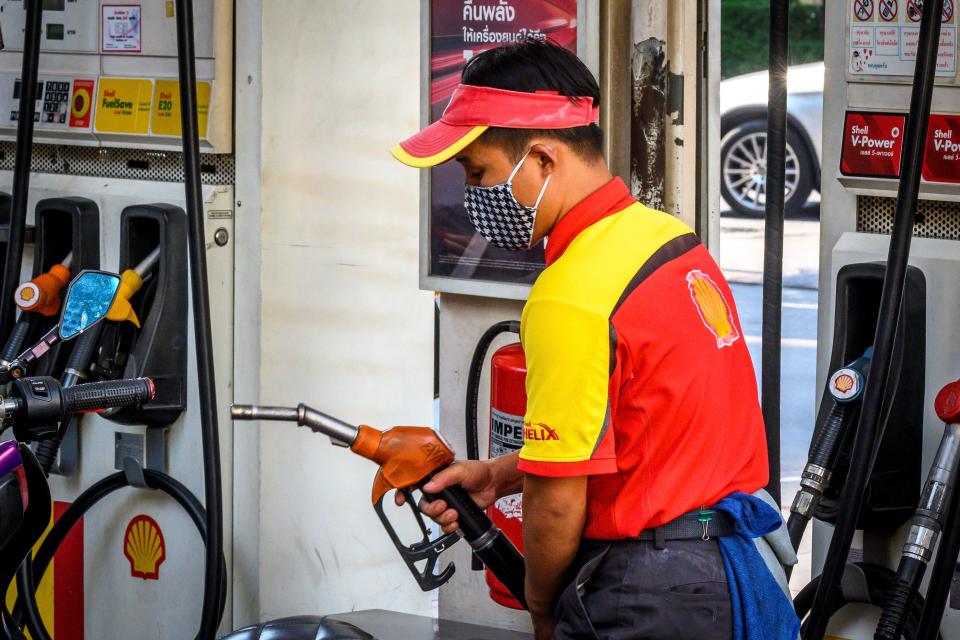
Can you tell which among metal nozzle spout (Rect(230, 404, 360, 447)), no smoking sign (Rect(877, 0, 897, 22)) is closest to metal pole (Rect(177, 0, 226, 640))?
metal nozzle spout (Rect(230, 404, 360, 447))

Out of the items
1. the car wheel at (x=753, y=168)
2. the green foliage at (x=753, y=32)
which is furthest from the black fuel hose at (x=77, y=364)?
the green foliage at (x=753, y=32)

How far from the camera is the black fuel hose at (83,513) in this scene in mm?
3723

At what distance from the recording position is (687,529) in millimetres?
2184

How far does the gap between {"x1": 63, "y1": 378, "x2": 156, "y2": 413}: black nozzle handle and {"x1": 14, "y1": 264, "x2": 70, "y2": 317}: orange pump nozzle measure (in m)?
1.30

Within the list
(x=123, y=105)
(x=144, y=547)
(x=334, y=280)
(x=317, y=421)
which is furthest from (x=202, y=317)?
(x=317, y=421)

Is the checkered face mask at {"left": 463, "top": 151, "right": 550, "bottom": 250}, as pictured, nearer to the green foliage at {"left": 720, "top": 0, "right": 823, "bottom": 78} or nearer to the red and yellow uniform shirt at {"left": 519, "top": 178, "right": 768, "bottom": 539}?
the red and yellow uniform shirt at {"left": 519, "top": 178, "right": 768, "bottom": 539}

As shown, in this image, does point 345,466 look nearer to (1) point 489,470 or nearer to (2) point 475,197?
(1) point 489,470

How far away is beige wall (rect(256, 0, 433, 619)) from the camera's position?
12.3 feet

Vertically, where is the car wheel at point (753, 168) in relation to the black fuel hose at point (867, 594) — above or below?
above

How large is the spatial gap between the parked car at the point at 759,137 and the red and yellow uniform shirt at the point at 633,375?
8.49 m

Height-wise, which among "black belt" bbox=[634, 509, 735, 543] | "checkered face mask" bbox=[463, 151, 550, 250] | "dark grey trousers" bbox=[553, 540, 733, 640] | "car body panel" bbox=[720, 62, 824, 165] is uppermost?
"car body panel" bbox=[720, 62, 824, 165]

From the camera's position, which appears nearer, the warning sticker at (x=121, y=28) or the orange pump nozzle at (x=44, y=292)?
the orange pump nozzle at (x=44, y=292)

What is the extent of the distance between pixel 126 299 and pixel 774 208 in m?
1.70

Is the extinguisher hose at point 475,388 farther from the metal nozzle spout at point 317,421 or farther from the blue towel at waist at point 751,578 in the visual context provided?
the blue towel at waist at point 751,578
